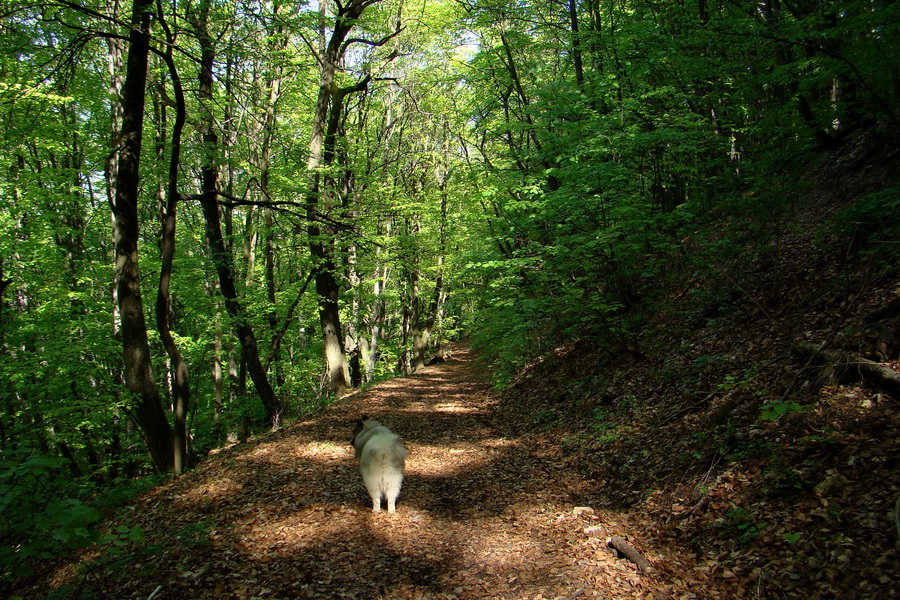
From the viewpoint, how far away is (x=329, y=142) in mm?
13000

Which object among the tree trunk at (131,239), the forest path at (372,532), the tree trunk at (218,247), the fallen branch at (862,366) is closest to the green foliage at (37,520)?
the forest path at (372,532)

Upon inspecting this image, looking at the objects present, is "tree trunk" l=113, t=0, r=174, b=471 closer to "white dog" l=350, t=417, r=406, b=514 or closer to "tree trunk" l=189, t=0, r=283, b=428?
"tree trunk" l=189, t=0, r=283, b=428

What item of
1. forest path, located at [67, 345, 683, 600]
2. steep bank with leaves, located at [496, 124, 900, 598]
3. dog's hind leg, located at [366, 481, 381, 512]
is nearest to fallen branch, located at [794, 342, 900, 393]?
steep bank with leaves, located at [496, 124, 900, 598]

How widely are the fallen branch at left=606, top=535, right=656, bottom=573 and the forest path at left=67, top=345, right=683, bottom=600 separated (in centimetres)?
7

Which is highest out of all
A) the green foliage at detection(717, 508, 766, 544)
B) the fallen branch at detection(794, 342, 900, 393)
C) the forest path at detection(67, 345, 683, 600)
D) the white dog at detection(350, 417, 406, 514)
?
the fallen branch at detection(794, 342, 900, 393)

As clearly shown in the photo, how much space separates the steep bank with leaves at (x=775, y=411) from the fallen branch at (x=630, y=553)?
0.25m

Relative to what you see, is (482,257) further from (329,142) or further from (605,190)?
(329,142)

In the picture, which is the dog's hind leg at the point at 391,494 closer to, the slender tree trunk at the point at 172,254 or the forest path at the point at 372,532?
the forest path at the point at 372,532

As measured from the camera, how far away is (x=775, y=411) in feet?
11.1

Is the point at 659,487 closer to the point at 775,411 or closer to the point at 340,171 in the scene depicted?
the point at 775,411

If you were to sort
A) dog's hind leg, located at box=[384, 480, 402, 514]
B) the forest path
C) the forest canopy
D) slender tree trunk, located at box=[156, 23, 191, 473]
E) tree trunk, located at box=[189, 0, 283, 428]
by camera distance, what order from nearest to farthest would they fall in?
the forest path < dog's hind leg, located at box=[384, 480, 402, 514] < the forest canopy < slender tree trunk, located at box=[156, 23, 191, 473] < tree trunk, located at box=[189, 0, 283, 428]

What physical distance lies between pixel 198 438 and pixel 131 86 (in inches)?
646

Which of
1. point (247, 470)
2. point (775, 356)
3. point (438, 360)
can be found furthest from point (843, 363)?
point (438, 360)

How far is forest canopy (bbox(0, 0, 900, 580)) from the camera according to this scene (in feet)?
22.7
